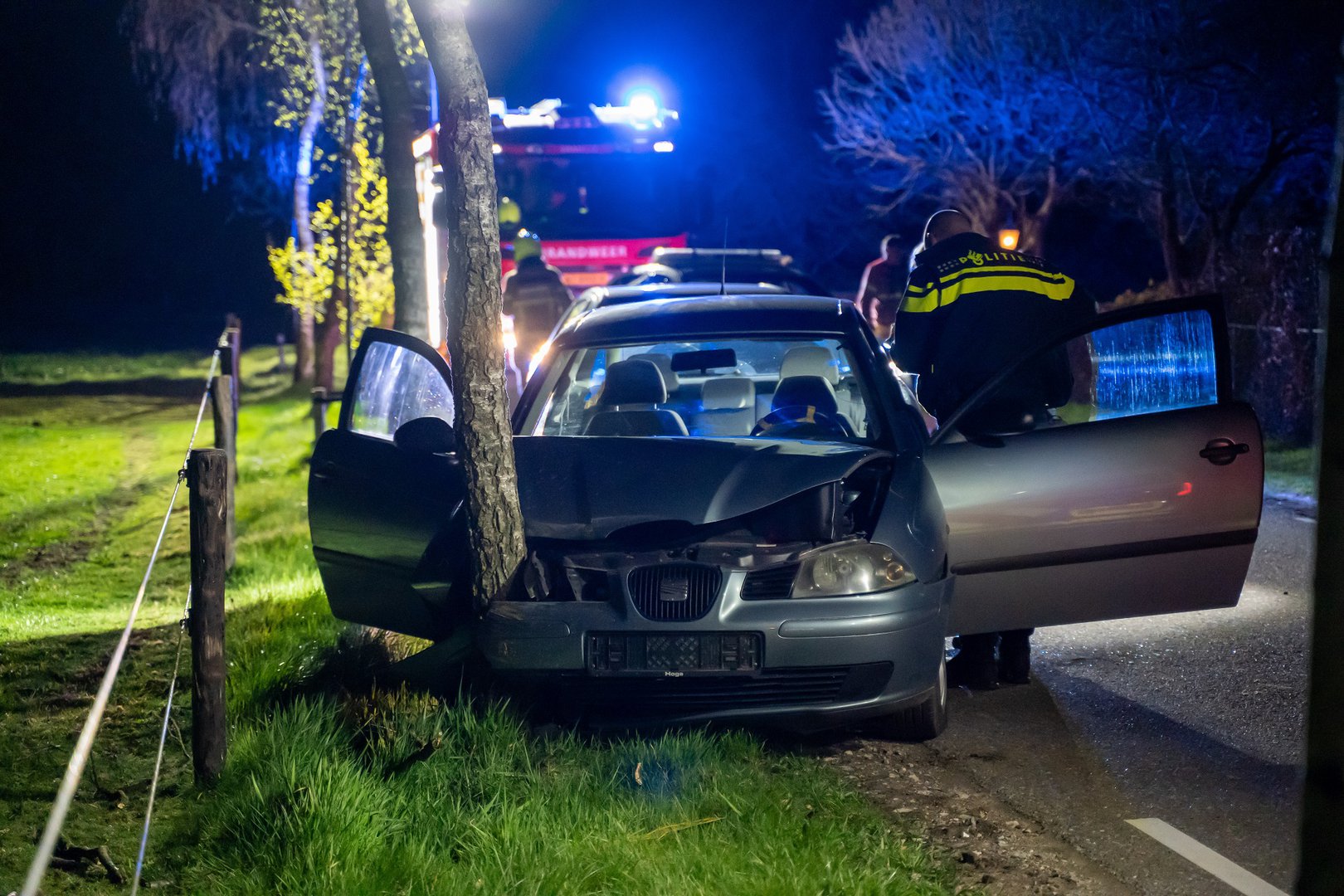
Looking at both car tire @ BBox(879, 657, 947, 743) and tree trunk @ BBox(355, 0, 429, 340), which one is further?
tree trunk @ BBox(355, 0, 429, 340)

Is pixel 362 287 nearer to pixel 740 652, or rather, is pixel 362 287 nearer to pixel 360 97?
pixel 360 97

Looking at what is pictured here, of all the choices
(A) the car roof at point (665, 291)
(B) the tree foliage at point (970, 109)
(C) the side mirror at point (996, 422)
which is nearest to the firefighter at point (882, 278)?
(A) the car roof at point (665, 291)

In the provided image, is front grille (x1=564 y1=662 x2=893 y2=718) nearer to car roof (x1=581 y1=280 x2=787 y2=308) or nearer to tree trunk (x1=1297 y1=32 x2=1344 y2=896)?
tree trunk (x1=1297 y1=32 x2=1344 y2=896)

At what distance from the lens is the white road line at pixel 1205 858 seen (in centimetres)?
372

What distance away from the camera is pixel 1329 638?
8.25ft

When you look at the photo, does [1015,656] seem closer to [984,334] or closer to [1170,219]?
[984,334]

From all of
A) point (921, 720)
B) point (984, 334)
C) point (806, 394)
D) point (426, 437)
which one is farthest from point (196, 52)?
point (921, 720)

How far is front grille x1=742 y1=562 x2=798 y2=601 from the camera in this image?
15.0 feet

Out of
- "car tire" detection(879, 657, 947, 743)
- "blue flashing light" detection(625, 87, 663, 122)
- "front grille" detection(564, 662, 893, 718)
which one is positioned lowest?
"car tire" detection(879, 657, 947, 743)

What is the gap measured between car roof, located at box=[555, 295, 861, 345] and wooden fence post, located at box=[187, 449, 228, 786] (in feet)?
7.12

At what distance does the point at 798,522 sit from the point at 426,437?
143cm

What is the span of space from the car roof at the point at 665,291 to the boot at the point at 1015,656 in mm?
2291

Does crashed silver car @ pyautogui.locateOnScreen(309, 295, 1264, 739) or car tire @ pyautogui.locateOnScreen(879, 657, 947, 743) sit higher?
crashed silver car @ pyautogui.locateOnScreen(309, 295, 1264, 739)

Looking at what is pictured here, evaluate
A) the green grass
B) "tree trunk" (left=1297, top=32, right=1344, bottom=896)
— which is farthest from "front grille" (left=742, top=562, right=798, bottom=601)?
the green grass
